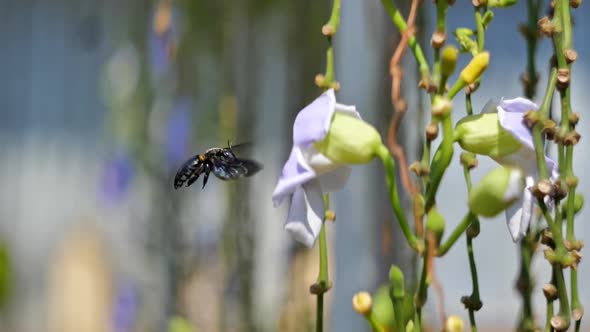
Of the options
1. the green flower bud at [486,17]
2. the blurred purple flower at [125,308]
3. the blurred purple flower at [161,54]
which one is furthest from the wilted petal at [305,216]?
the blurred purple flower at [125,308]

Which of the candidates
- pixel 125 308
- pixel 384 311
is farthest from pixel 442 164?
pixel 125 308

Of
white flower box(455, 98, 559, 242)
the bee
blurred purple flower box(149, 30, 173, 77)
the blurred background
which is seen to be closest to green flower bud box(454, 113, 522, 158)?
white flower box(455, 98, 559, 242)

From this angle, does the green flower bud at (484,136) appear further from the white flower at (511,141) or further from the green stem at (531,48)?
the green stem at (531,48)

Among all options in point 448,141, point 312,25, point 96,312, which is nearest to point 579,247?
point 448,141

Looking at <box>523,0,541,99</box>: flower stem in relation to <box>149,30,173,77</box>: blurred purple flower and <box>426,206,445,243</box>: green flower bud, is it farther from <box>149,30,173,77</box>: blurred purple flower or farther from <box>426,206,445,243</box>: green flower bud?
<box>149,30,173,77</box>: blurred purple flower

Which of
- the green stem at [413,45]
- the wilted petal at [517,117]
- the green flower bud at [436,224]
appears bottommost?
the green flower bud at [436,224]

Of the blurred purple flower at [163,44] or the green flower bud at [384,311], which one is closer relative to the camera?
the green flower bud at [384,311]

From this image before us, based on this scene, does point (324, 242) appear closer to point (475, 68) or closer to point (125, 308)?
point (475, 68)
